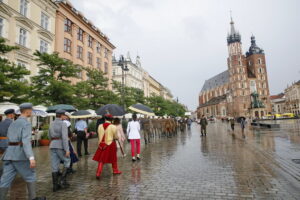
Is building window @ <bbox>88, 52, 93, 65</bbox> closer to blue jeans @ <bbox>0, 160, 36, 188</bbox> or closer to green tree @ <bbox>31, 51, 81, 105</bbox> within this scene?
green tree @ <bbox>31, 51, 81, 105</bbox>

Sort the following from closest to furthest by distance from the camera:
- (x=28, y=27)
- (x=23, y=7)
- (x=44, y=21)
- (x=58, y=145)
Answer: (x=58, y=145)
(x=23, y=7)
(x=28, y=27)
(x=44, y=21)

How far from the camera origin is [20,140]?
3.67 m

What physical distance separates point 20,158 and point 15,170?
277 mm

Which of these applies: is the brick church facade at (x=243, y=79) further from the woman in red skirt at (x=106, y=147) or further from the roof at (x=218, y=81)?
the woman in red skirt at (x=106, y=147)

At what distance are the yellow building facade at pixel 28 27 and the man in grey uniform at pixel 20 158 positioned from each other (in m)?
18.3

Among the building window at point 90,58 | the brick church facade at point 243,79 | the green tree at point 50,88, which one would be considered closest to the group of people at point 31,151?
the green tree at point 50,88

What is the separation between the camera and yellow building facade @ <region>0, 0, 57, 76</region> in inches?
736

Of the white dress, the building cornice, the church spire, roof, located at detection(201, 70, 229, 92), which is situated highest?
the church spire

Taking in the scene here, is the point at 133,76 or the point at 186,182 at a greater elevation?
the point at 133,76

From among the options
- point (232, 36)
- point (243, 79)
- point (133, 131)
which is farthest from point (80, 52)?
point (232, 36)

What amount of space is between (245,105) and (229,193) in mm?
93220

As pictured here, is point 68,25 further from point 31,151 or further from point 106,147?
point 31,151

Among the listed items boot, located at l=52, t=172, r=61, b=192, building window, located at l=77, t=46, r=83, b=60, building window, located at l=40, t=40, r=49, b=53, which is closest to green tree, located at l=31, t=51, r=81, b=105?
building window, located at l=40, t=40, r=49, b=53

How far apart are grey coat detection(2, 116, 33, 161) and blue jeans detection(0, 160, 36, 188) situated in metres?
0.11
